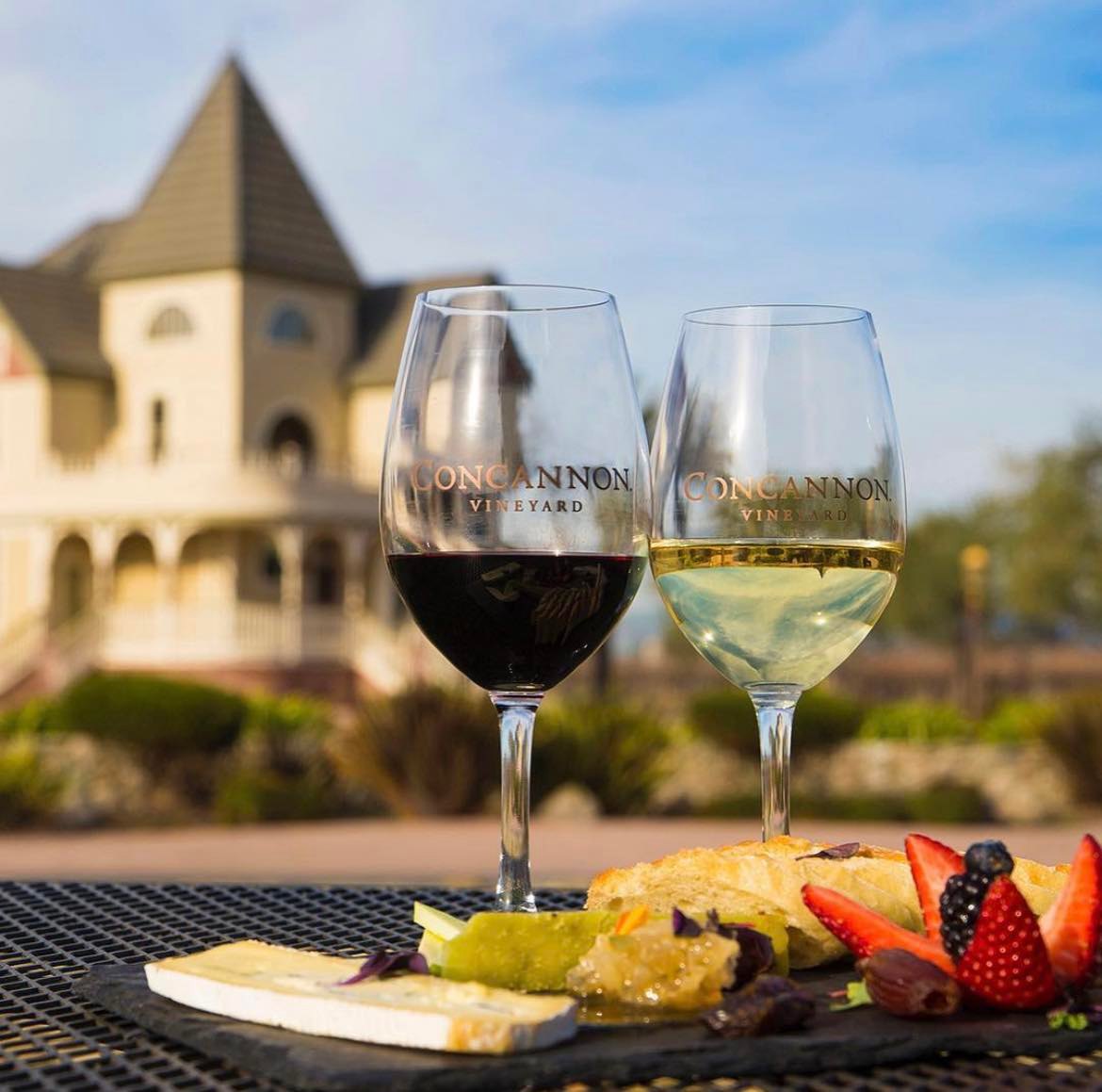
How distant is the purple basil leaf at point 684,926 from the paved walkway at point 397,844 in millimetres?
7376

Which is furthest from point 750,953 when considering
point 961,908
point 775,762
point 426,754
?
point 426,754

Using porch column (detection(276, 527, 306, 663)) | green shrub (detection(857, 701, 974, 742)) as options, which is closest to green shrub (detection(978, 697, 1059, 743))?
green shrub (detection(857, 701, 974, 742))

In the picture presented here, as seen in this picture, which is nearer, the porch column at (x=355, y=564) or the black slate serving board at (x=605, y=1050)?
the black slate serving board at (x=605, y=1050)

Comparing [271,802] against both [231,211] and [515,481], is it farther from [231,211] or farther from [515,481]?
[231,211]

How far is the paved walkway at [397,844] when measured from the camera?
32.0 feet

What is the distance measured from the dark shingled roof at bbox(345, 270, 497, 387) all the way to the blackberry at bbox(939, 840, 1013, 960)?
118ft

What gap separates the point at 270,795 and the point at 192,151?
1060 inches

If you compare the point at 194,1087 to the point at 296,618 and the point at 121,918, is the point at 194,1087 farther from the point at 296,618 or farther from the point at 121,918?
the point at 296,618

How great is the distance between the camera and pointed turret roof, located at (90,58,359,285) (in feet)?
120

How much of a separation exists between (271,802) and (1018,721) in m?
10.7

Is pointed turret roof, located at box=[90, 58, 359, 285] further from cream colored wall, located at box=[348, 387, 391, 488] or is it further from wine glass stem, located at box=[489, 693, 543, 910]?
wine glass stem, located at box=[489, 693, 543, 910]

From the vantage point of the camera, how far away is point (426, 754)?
14625 mm

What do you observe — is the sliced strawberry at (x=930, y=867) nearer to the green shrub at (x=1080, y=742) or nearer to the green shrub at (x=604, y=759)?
the green shrub at (x=604, y=759)

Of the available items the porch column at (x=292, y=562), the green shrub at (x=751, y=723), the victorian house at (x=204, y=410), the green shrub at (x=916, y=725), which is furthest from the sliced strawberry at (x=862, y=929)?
the porch column at (x=292, y=562)
